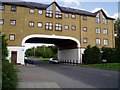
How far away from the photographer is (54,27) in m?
57.3

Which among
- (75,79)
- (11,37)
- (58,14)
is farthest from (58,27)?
(75,79)

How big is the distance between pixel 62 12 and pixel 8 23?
12.8m

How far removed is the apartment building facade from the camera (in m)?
52.8

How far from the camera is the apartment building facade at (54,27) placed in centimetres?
5278

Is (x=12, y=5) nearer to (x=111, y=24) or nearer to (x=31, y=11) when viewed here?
(x=31, y=11)

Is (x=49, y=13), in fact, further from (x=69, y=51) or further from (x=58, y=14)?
(x=69, y=51)

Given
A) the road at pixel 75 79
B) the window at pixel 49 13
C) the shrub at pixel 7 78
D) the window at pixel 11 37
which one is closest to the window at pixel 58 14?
the window at pixel 49 13

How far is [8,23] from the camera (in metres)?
53.0

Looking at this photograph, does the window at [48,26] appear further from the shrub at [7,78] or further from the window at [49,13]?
the shrub at [7,78]

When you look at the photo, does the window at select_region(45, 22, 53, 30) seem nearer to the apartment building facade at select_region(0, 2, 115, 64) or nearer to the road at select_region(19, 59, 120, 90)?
the apartment building facade at select_region(0, 2, 115, 64)

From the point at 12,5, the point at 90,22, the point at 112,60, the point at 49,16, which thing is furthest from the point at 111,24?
the point at 12,5

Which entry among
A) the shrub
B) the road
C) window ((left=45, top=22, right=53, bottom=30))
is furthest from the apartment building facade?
the shrub

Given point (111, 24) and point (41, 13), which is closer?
A: point (41, 13)

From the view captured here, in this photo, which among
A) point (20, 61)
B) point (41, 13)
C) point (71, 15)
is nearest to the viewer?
point (20, 61)
